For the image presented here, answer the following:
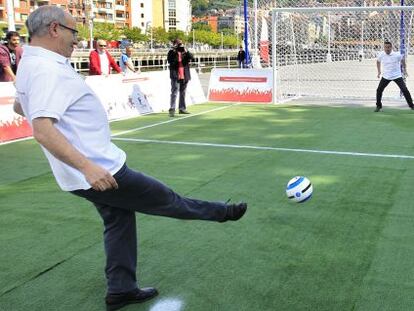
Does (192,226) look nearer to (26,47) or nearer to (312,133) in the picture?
(26,47)

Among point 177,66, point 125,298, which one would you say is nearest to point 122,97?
point 177,66

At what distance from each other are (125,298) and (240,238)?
5.13 ft

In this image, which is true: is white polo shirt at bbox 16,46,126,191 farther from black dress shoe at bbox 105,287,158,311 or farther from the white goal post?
the white goal post

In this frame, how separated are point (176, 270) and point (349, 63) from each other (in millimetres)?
20046

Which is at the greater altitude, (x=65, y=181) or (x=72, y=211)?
Result: (x=65, y=181)

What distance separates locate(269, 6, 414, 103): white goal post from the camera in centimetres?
1783

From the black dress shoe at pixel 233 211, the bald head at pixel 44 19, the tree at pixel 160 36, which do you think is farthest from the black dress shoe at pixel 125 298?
the tree at pixel 160 36

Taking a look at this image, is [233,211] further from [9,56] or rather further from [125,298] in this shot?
[9,56]

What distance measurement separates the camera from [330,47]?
20.8 meters

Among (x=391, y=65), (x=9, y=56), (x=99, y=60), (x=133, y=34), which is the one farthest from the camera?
(x=133, y=34)

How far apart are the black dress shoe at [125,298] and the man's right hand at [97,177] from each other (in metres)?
0.99

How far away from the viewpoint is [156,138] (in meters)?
10.5

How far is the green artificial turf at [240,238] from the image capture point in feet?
12.2

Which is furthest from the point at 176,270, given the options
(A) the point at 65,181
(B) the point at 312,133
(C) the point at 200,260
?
(B) the point at 312,133
